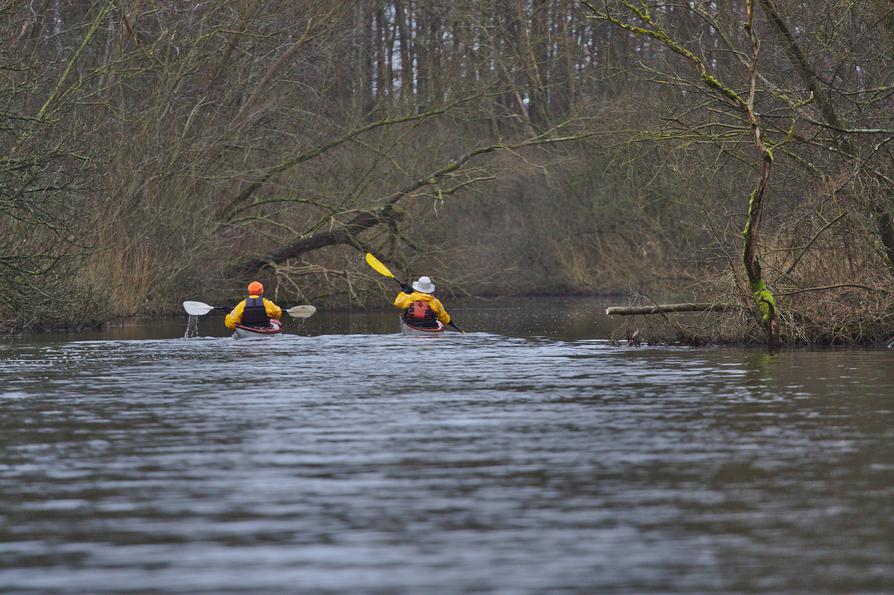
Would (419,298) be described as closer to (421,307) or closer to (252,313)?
(421,307)

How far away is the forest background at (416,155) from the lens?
68.2 feet

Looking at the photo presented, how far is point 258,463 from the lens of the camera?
9938mm

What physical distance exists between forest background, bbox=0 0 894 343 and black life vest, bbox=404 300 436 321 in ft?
12.8

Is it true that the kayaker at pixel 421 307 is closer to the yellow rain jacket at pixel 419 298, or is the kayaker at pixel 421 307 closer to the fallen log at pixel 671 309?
the yellow rain jacket at pixel 419 298

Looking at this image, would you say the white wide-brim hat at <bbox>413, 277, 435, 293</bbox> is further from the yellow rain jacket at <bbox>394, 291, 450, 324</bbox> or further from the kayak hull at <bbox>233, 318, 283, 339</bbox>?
the kayak hull at <bbox>233, 318, 283, 339</bbox>

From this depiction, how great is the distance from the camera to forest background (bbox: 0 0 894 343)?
2080 cm

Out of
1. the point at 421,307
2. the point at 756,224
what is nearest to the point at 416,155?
the point at 421,307

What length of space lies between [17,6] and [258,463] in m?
14.5

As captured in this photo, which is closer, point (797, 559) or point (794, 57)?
point (797, 559)

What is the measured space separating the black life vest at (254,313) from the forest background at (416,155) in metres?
2.78

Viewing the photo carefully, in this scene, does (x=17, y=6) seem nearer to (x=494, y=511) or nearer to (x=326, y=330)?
(x=326, y=330)

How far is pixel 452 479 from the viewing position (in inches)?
358

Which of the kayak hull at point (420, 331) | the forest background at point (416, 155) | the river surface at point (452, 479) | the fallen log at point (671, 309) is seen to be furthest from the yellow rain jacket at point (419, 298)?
the river surface at point (452, 479)

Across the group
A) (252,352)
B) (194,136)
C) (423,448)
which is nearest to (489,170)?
(194,136)
